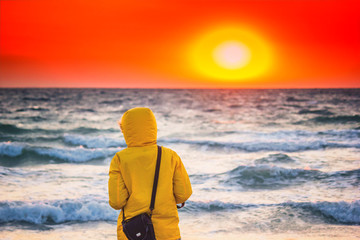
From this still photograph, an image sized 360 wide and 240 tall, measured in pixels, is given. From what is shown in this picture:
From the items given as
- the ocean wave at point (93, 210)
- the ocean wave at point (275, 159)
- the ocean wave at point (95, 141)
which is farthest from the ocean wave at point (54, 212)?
the ocean wave at point (95, 141)

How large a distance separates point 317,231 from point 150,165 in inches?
179

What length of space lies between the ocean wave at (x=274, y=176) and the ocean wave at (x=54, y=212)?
3.75 metres

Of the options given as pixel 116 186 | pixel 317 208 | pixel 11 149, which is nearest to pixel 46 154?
pixel 11 149

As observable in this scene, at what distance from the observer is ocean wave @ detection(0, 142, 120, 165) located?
1227cm

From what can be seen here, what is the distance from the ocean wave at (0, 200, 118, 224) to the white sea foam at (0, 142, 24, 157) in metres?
7.39

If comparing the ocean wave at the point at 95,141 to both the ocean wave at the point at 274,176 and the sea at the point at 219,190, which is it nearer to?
the sea at the point at 219,190

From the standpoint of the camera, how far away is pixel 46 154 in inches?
509

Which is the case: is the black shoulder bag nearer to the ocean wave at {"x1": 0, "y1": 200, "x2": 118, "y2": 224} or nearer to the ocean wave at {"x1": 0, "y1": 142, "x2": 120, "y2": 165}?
the ocean wave at {"x1": 0, "y1": 200, "x2": 118, "y2": 224}

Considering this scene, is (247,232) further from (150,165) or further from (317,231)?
(150,165)

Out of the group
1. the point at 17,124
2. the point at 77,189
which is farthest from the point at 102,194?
the point at 17,124

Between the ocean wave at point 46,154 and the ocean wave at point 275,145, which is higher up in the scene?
the ocean wave at point 275,145

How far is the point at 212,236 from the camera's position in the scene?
17.6 feet

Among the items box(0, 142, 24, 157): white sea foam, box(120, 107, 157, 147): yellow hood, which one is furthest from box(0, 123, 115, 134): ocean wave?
box(120, 107, 157, 147): yellow hood

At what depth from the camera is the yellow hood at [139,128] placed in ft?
7.38
